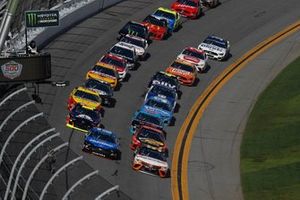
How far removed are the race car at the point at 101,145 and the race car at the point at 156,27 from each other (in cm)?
2015

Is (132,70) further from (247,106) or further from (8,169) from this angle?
(8,169)

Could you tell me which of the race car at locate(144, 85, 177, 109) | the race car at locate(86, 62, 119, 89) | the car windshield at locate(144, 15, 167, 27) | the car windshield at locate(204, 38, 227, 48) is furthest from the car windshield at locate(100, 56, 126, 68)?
the car windshield at locate(204, 38, 227, 48)

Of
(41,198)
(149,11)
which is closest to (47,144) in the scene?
(41,198)

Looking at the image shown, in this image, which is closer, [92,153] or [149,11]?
[92,153]

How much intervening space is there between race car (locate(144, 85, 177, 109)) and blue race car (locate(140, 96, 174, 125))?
1.54 ft

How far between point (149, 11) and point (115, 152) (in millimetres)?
26442

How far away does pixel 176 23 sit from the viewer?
71.0m

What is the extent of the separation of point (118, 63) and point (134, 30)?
6.49m

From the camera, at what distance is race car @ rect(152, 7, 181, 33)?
231 feet

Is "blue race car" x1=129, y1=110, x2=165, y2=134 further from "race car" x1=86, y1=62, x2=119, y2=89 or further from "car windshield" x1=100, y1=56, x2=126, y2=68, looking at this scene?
"car windshield" x1=100, y1=56, x2=126, y2=68

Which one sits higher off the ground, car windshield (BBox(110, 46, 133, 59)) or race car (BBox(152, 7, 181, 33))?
race car (BBox(152, 7, 181, 33))

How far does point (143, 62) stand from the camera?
216 ft

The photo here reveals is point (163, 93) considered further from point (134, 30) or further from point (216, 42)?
point (216, 42)

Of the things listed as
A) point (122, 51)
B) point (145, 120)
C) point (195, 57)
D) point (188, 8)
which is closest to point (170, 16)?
point (188, 8)
